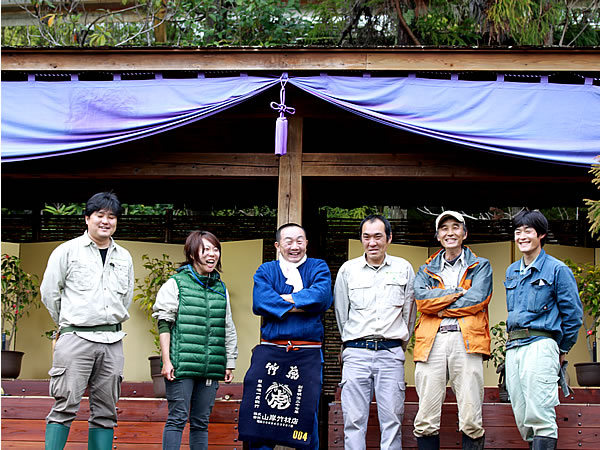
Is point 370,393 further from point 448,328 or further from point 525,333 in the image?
point 525,333

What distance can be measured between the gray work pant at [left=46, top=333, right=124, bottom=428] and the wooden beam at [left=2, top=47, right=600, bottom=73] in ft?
7.07

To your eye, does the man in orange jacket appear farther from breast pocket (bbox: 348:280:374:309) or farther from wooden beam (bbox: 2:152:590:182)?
wooden beam (bbox: 2:152:590:182)

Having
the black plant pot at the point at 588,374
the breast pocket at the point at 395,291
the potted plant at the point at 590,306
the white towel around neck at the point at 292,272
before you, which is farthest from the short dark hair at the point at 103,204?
the black plant pot at the point at 588,374

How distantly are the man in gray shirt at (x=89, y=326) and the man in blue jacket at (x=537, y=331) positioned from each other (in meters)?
→ 2.15

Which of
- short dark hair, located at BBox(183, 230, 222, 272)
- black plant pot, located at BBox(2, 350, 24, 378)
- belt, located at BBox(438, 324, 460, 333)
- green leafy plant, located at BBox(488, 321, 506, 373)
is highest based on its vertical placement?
short dark hair, located at BBox(183, 230, 222, 272)

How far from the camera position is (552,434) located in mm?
4055

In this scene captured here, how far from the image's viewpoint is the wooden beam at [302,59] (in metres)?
5.18

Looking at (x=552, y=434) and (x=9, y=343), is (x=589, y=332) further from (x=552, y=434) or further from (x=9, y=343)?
(x=9, y=343)

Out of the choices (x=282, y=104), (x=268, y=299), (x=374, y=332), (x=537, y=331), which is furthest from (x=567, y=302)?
(x=282, y=104)

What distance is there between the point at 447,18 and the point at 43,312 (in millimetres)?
6831

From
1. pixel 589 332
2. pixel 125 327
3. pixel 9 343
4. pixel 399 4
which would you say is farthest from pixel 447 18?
pixel 9 343

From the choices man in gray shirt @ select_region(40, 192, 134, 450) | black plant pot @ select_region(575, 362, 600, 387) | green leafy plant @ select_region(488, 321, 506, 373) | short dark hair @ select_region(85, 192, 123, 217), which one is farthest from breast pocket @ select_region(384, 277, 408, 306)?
black plant pot @ select_region(575, 362, 600, 387)

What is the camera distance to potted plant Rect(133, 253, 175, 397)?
6.88m

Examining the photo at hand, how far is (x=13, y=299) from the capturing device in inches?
272
